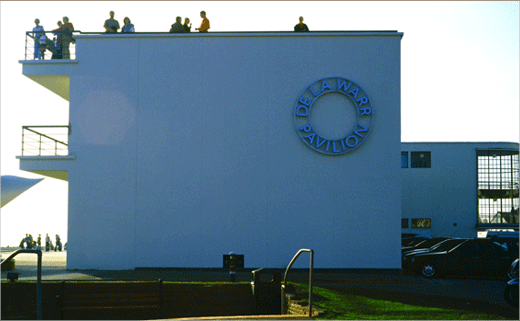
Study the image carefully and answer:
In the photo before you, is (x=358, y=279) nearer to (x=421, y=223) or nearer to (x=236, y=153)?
(x=236, y=153)

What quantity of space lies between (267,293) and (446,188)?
2742 centimetres

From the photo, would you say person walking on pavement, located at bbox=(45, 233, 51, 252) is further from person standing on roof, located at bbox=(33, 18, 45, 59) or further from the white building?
person standing on roof, located at bbox=(33, 18, 45, 59)

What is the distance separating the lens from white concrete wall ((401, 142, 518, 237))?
36.4 meters

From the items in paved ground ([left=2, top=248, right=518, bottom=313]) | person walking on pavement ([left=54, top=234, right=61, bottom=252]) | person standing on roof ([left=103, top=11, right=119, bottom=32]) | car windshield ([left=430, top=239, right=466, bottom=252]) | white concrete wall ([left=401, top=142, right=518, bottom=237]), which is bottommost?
person walking on pavement ([left=54, top=234, right=61, bottom=252])

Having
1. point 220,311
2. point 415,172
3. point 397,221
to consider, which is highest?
point 415,172

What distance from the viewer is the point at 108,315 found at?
12102 mm

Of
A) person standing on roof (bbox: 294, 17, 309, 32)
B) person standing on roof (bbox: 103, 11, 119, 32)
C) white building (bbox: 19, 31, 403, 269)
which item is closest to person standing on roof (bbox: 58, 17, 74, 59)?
person standing on roof (bbox: 103, 11, 119, 32)

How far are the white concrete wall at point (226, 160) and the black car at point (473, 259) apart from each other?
111 centimetres

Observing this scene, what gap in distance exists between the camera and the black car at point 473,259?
17.0m

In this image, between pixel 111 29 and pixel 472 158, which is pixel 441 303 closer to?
pixel 111 29

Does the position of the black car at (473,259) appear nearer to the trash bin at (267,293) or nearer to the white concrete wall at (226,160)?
the white concrete wall at (226,160)

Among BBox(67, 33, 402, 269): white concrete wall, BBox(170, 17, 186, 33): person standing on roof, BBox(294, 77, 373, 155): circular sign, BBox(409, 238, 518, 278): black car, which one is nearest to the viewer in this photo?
BBox(409, 238, 518, 278): black car

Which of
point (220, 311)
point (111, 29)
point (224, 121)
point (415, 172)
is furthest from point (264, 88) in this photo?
point (415, 172)

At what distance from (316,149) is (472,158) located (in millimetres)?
22990
